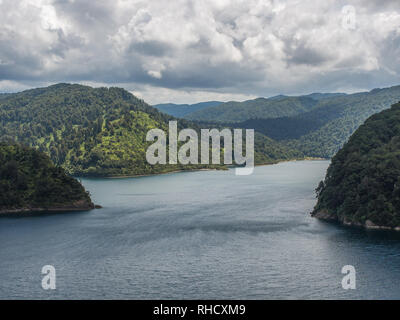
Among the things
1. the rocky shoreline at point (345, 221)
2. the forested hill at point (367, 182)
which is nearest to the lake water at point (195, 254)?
the rocky shoreline at point (345, 221)

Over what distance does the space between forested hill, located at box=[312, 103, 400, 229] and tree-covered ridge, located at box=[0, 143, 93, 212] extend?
74.1 meters

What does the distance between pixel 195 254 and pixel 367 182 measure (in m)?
48.9

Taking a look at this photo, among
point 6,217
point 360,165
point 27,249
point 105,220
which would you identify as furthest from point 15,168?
point 360,165

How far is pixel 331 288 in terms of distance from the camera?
69000 mm

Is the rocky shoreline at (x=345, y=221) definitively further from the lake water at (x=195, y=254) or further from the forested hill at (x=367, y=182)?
the lake water at (x=195, y=254)

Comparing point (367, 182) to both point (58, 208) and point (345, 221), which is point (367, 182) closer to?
point (345, 221)

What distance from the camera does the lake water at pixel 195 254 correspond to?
69.1 metres

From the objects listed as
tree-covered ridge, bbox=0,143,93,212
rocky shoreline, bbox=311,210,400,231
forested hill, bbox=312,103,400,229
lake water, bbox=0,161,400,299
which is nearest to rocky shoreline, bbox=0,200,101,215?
tree-covered ridge, bbox=0,143,93,212

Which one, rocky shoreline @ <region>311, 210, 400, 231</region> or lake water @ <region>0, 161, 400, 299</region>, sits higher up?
rocky shoreline @ <region>311, 210, 400, 231</region>

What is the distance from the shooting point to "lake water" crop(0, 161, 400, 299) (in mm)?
69125

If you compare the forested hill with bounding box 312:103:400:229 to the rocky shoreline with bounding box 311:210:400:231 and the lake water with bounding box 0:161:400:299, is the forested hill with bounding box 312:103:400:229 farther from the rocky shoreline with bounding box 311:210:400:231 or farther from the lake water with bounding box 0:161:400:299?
the lake water with bounding box 0:161:400:299

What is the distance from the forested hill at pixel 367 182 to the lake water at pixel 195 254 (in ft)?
17.6

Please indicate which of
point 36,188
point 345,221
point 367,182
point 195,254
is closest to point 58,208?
point 36,188

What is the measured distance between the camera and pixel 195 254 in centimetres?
8794
